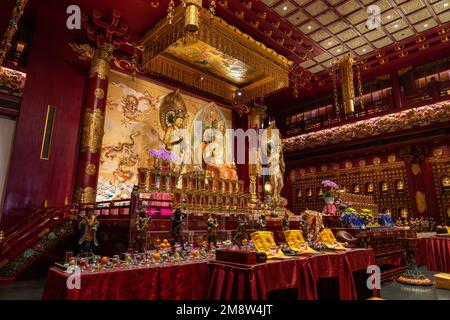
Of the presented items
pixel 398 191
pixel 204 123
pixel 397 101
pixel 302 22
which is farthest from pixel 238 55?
pixel 398 191

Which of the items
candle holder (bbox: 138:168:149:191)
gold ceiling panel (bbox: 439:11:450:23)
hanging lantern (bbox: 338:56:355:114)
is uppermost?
gold ceiling panel (bbox: 439:11:450:23)

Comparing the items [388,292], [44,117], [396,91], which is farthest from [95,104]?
[396,91]

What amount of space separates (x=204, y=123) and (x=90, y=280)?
6.27 m

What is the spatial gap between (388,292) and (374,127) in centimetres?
551

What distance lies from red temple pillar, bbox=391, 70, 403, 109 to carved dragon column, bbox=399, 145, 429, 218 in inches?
47.6

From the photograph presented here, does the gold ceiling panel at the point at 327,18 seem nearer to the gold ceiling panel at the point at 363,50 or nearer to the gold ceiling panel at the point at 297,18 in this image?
the gold ceiling panel at the point at 297,18

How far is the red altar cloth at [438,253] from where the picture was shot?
4562 mm

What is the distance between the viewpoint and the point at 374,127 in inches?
304

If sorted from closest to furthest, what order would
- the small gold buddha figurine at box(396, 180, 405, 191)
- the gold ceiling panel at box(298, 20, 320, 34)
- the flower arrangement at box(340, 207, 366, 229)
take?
the flower arrangement at box(340, 207, 366, 229), the gold ceiling panel at box(298, 20, 320, 34), the small gold buddha figurine at box(396, 180, 405, 191)

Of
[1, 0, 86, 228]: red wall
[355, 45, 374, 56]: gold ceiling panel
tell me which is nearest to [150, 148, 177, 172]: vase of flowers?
[1, 0, 86, 228]: red wall

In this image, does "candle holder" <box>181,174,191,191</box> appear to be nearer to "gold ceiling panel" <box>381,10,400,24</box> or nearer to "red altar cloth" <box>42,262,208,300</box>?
"red altar cloth" <box>42,262,208,300</box>

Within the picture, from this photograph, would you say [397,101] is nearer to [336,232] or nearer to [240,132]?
[240,132]

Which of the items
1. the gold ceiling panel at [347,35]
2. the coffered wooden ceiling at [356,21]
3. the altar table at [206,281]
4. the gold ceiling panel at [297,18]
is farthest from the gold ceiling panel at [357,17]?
the altar table at [206,281]

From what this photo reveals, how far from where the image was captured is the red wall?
4.76 meters
